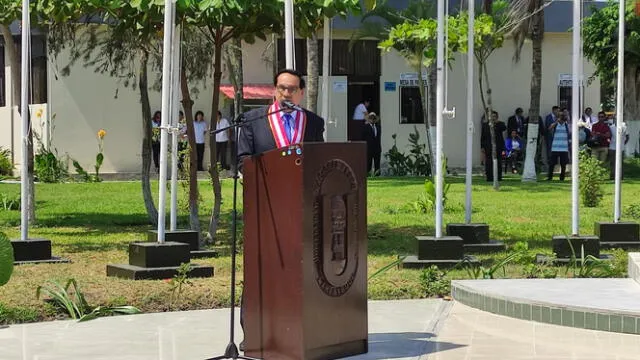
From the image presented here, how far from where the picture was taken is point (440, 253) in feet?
36.1

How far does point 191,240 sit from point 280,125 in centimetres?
508

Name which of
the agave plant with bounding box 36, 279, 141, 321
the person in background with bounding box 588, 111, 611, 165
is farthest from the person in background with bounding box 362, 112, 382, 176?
the agave plant with bounding box 36, 279, 141, 321

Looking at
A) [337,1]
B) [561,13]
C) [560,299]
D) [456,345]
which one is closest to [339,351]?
[456,345]

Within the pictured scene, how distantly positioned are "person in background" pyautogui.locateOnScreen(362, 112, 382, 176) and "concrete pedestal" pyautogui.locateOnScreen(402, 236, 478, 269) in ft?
60.4

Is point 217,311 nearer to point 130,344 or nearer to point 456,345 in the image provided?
point 130,344

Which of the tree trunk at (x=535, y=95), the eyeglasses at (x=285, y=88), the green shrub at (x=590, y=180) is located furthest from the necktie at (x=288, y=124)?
the tree trunk at (x=535, y=95)

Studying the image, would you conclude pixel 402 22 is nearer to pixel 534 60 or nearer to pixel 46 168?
pixel 534 60

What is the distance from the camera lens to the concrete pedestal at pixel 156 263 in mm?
10211

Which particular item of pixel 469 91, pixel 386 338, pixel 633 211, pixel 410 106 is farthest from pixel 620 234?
pixel 410 106

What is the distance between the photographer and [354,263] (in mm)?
6848

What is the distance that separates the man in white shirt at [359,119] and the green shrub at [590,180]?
13.3 meters

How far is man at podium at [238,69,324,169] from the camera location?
6965 millimetres

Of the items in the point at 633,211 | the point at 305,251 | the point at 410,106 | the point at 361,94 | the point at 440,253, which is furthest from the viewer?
the point at 361,94

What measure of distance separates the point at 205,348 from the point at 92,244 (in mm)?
6362
